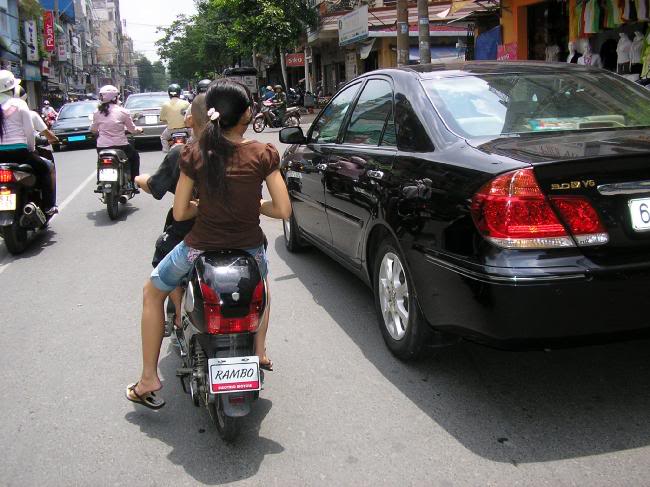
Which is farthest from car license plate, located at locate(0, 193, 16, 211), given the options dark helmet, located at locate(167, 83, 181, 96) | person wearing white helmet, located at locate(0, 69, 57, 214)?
dark helmet, located at locate(167, 83, 181, 96)

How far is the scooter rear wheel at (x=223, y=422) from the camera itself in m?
Result: 2.94

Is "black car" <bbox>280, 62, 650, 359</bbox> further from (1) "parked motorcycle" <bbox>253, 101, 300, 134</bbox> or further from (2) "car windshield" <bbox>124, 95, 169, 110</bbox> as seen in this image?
(1) "parked motorcycle" <bbox>253, 101, 300, 134</bbox>

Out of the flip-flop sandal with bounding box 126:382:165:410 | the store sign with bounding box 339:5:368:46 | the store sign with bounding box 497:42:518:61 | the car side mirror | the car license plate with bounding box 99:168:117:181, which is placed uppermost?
the store sign with bounding box 339:5:368:46

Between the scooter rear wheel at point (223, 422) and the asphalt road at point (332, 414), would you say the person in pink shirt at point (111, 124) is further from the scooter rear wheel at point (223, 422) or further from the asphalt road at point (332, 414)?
the scooter rear wheel at point (223, 422)

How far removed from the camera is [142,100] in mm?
19844

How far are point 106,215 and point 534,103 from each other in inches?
279

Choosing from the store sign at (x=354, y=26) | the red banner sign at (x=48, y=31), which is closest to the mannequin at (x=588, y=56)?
the store sign at (x=354, y=26)

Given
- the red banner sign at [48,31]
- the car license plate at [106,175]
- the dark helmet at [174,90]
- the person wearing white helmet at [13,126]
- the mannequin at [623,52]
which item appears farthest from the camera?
the red banner sign at [48,31]

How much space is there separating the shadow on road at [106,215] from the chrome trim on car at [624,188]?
23.1ft

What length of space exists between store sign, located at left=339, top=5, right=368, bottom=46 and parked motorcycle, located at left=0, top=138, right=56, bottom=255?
17.2m

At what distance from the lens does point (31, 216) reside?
23.4 ft

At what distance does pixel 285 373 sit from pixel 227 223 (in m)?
1.18

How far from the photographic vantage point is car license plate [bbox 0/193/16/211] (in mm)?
6711

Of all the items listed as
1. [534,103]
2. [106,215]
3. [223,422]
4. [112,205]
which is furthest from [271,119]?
[223,422]
